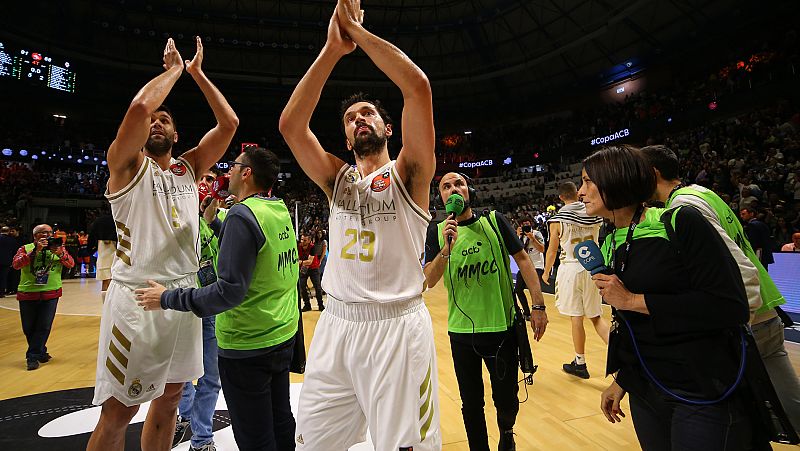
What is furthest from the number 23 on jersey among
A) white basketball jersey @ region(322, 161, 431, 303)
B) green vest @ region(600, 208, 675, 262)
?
green vest @ region(600, 208, 675, 262)

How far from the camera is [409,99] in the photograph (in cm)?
175

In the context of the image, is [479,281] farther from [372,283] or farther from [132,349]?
[132,349]

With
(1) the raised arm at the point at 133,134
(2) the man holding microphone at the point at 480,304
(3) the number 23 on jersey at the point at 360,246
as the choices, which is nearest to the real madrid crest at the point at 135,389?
(1) the raised arm at the point at 133,134

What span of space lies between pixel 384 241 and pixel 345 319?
1.23 feet

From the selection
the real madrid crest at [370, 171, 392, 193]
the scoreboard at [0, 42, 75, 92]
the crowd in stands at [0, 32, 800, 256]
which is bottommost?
the real madrid crest at [370, 171, 392, 193]

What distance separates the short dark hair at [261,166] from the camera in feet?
8.25

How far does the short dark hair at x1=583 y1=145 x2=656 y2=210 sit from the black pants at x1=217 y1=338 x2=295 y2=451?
6.35ft

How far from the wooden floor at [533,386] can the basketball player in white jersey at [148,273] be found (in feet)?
6.73

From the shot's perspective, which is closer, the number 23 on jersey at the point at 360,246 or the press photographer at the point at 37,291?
the number 23 on jersey at the point at 360,246

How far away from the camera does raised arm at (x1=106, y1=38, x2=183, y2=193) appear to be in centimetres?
213

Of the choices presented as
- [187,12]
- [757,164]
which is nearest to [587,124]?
[757,164]

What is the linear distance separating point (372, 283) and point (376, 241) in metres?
0.18

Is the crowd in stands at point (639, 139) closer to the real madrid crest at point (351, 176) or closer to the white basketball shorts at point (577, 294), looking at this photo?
the white basketball shorts at point (577, 294)

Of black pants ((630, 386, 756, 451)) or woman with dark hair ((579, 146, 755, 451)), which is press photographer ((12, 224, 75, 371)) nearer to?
woman with dark hair ((579, 146, 755, 451))
